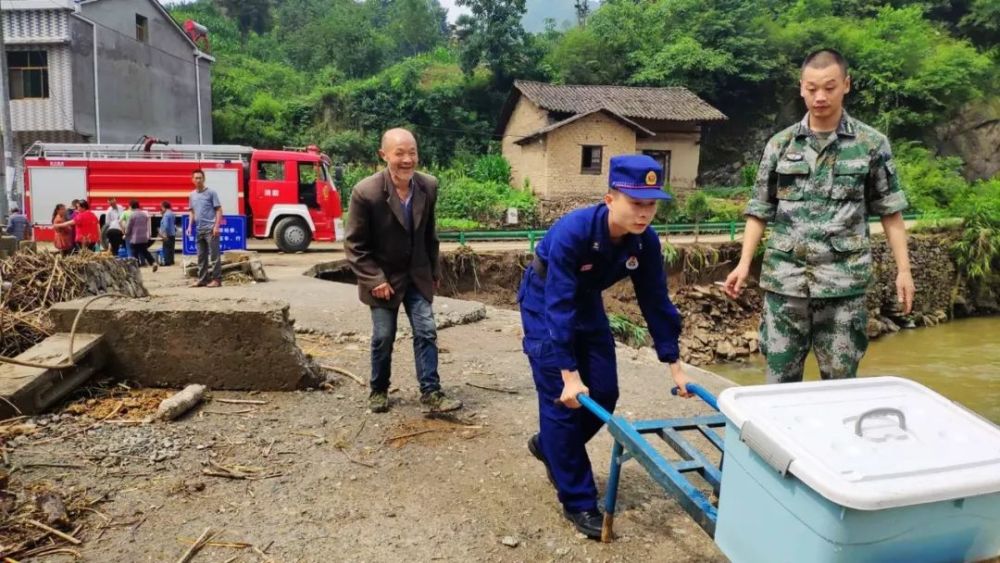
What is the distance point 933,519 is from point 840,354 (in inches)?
60.4

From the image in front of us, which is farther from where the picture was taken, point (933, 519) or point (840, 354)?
point (840, 354)

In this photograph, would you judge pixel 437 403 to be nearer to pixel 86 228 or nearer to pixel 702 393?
pixel 702 393

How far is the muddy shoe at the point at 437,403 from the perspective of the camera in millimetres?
4129

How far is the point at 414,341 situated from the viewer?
13.7ft

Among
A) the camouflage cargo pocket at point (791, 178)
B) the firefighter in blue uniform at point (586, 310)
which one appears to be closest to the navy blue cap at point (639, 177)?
the firefighter in blue uniform at point (586, 310)

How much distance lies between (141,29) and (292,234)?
1382 cm

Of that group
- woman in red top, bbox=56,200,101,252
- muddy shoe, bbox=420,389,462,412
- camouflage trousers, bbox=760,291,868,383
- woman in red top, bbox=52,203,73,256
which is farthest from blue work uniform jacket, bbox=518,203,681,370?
woman in red top, bbox=56,200,101,252

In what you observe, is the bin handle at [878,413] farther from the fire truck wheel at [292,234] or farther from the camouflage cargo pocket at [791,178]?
the fire truck wheel at [292,234]

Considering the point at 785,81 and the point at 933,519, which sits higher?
the point at 785,81

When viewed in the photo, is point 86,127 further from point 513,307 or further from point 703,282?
point 703,282

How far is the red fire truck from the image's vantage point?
15422 millimetres

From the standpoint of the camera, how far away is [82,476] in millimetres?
3150

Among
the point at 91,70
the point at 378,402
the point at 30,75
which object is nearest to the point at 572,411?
the point at 378,402

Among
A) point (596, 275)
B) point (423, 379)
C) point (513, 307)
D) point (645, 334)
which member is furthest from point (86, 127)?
point (596, 275)
